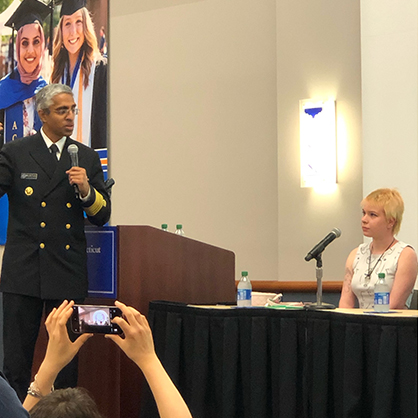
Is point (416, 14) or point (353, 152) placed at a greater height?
point (416, 14)

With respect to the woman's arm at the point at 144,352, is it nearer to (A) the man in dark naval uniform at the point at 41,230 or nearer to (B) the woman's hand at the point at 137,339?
(B) the woman's hand at the point at 137,339

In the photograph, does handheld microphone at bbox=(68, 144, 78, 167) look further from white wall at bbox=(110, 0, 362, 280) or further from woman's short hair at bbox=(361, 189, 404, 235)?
white wall at bbox=(110, 0, 362, 280)

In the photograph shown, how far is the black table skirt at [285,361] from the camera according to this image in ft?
6.61

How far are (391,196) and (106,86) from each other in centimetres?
294

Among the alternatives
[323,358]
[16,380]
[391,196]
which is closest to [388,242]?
[391,196]

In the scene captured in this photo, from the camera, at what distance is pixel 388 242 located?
10.3 feet

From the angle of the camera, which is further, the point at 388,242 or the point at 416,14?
the point at 416,14

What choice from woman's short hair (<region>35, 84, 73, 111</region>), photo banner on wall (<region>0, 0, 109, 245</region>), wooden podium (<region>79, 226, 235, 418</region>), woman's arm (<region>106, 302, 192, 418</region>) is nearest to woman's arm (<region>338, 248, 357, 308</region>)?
wooden podium (<region>79, 226, 235, 418</region>)

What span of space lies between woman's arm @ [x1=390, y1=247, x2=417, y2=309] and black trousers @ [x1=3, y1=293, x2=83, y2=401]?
1399 millimetres

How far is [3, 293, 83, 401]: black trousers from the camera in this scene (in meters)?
2.38

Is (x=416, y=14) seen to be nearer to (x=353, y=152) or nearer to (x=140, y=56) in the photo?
(x=353, y=152)

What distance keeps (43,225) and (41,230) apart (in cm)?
2

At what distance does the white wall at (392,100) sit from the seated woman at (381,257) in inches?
45.2

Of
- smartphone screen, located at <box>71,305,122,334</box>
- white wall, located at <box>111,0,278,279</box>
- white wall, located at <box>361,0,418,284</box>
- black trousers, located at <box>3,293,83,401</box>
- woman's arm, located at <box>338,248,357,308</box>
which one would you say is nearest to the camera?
smartphone screen, located at <box>71,305,122,334</box>
